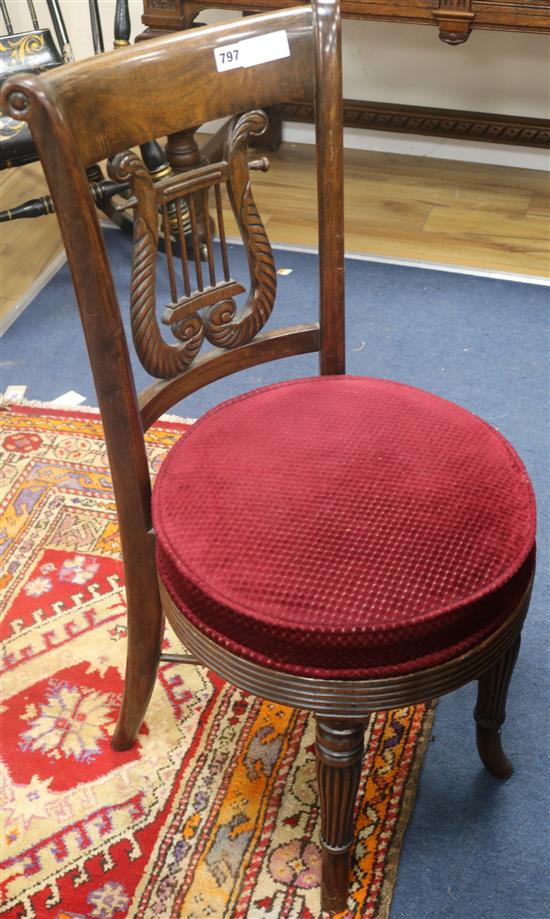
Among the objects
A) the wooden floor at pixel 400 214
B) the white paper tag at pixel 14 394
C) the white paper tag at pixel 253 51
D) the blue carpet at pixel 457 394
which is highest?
the white paper tag at pixel 253 51

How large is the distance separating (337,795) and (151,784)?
16.0 inches

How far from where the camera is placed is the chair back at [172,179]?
99 centimetres

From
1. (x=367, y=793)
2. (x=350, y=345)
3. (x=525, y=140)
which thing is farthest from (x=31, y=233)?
(x=367, y=793)

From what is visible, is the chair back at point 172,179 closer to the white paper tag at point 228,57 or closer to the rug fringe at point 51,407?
the white paper tag at point 228,57

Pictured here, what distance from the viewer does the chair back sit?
99 cm

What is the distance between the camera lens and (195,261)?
119 centimetres

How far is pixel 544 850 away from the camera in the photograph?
4.40 feet

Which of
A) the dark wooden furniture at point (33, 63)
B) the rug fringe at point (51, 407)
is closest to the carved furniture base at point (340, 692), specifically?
the rug fringe at point (51, 407)

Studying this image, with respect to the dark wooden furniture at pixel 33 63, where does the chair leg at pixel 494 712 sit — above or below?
below

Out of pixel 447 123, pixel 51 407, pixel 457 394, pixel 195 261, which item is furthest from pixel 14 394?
pixel 447 123

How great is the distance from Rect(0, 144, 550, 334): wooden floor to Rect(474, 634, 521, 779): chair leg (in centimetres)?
151

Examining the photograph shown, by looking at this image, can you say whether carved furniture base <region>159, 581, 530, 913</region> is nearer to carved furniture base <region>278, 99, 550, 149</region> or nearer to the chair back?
the chair back

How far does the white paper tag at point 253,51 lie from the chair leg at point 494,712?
723 mm

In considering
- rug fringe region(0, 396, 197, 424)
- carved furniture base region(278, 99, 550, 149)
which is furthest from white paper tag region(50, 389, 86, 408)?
carved furniture base region(278, 99, 550, 149)
